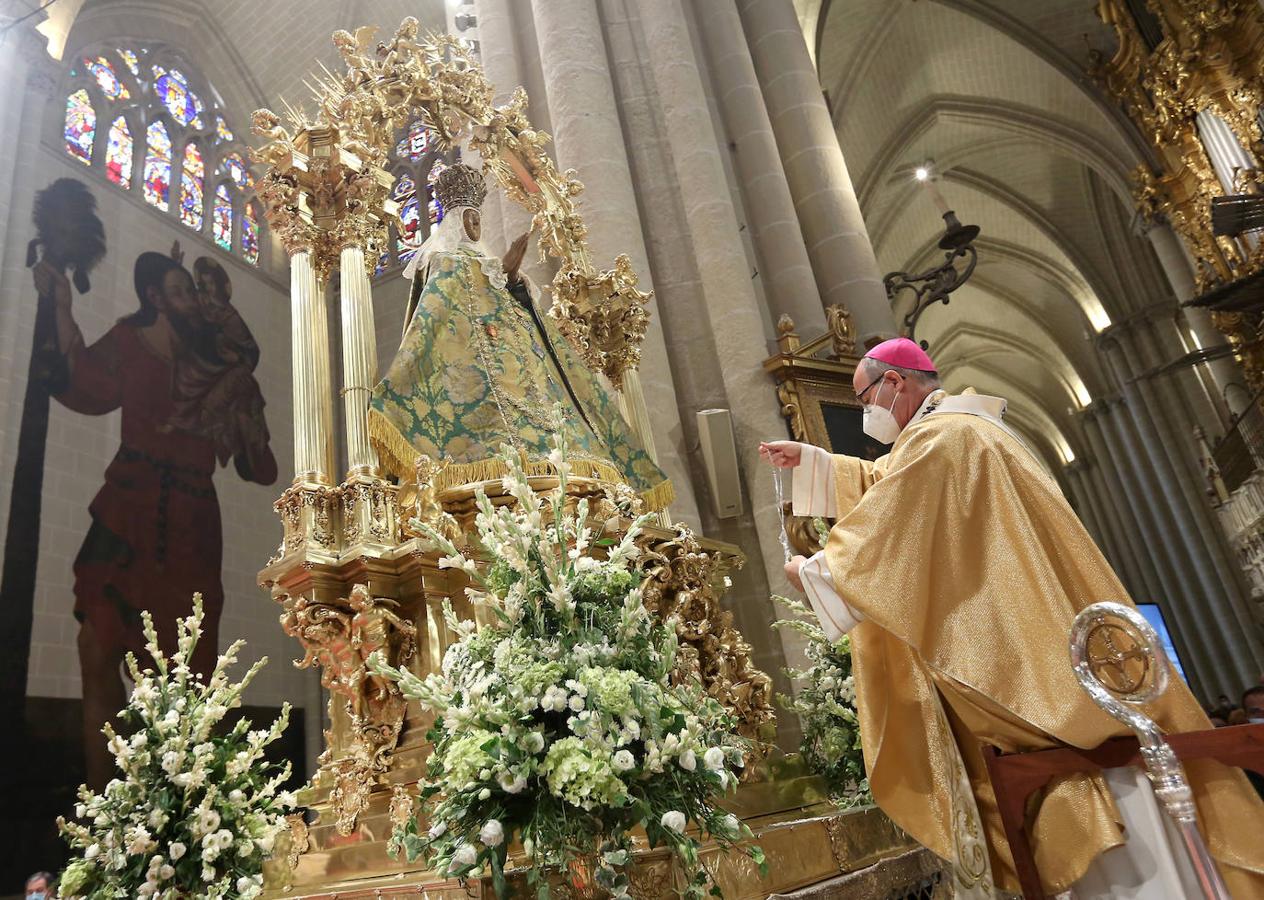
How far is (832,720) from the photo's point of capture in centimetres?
363

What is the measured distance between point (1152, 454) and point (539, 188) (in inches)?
666

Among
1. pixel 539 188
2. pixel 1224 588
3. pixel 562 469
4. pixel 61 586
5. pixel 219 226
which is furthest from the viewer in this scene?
pixel 1224 588

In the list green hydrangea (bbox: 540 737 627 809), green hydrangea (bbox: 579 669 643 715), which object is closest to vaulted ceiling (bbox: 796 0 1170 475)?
green hydrangea (bbox: 579 669 643 715)

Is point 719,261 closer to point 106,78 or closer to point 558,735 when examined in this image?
point 558,735

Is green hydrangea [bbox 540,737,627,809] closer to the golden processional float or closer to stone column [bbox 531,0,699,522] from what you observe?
the golden processional float

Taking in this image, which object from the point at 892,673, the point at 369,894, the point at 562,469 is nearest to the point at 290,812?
the point at 369,894

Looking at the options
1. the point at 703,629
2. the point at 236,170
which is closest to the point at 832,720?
the point at 703,629

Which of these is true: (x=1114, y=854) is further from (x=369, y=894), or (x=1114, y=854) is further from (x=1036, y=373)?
(x=1036, y=373)

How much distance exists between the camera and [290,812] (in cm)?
332

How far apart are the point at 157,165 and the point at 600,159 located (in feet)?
29.0

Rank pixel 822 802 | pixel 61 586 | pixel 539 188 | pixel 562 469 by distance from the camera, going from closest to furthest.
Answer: pixel 562 469
pixel 822 802
pixel 539 188
pixel 61 586

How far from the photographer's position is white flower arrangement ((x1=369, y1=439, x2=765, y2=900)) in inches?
74.8

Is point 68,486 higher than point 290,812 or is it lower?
higher

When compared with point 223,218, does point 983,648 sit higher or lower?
lower
